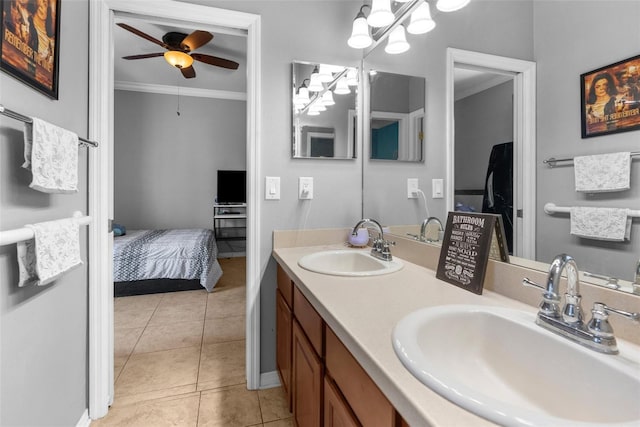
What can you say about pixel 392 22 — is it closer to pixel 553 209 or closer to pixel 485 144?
pixel 485 144

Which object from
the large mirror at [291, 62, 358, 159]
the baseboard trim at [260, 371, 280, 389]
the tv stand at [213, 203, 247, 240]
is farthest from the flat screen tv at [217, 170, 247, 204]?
the baseboard trim at [260, 371, 280, 389]

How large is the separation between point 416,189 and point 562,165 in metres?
0.74

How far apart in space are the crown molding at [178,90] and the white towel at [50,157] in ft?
13.8

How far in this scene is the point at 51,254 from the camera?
1.00 m

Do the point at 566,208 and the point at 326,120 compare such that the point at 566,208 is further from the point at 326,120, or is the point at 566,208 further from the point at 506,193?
the point at 326,120

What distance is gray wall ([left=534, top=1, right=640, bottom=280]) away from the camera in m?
0.62

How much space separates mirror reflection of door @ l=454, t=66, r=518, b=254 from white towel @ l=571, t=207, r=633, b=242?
0.64 feet

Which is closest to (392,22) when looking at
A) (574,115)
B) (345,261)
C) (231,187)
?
(574,115)

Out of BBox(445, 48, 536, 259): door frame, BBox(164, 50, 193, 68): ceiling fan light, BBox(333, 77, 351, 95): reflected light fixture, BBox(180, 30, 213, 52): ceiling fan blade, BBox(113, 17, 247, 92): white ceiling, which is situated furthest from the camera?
BBox(113, 17, 247, 92): white ceiling

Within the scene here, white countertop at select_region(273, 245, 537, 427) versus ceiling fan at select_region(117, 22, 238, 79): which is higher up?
ceiling fan at select_region(117, 22, 238, 79)

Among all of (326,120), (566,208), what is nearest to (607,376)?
(566,208)

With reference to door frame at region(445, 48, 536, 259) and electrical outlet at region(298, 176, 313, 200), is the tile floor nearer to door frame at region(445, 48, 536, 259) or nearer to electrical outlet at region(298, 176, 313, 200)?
electrical outlet at region(298, 176, 313, 200)

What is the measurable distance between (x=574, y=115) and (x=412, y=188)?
2.64 feet

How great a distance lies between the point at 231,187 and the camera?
197 inches
